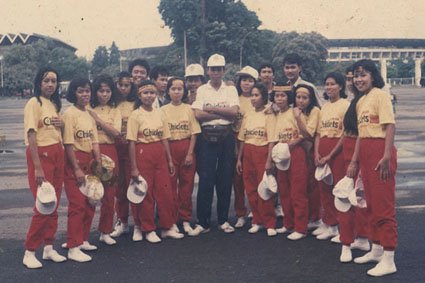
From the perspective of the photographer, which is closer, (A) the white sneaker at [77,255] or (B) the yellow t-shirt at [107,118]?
(A) the white sneaker at [77,255]

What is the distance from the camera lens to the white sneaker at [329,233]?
6.06 meters

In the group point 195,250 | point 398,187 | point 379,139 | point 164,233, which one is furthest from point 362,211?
point 398,187

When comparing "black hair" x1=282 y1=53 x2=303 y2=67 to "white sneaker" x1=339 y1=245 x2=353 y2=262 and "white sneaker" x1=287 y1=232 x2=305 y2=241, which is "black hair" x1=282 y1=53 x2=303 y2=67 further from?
"white sneaker" x1=339 y1=245 x2=353 y2=262

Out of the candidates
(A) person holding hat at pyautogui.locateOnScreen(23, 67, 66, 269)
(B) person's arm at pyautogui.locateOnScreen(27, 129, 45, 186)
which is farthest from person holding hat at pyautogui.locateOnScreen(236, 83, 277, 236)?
(B) person's arm at pyautogui.locateOnScreen(27, 129, 45, 186)

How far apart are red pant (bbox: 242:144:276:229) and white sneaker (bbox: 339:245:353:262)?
119 centimetres

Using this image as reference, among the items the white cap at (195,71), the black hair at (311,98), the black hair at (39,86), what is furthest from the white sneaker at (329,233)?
the black hair at (39,86)

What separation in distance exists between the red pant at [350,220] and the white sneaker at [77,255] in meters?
2.47

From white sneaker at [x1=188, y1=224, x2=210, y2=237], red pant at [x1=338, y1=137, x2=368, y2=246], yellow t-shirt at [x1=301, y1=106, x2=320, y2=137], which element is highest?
yellow t-shirt at [x1=301, y1=106, x2=320, y2=137]

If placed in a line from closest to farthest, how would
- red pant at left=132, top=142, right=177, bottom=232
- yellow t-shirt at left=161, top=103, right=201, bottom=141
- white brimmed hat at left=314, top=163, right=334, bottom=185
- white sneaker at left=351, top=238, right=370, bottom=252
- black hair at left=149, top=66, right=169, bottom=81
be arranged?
white sneaker at left=351, top=238, right=370, bottom=252 → white brimmed hat at left=314, top=163, right=334, bottom=185 → red pant at left=132, top=142, right=177, bottom=232 → yellow t-shirt at left=161, top=103, right=201, bottom=141 → black hair at left=149, top=66, right=169, bottom=81

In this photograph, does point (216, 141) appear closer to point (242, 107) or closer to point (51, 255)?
point (242, 107)

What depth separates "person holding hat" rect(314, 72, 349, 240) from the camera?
227 inches

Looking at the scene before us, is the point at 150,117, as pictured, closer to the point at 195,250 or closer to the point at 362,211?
the point at 195,250

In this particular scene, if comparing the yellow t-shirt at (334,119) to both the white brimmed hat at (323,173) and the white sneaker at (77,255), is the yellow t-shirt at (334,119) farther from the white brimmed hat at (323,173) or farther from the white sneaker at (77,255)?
the white sneaker at (77,255)

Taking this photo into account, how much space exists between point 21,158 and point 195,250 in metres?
9.29
